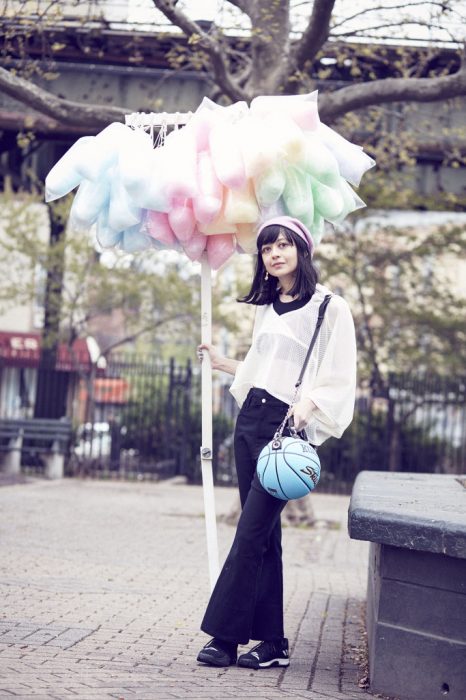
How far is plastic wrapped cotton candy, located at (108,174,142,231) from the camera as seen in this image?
518cm

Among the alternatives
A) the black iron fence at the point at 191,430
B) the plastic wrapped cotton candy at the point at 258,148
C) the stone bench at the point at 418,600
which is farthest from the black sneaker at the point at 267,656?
the black iron fence at the point at 191,430

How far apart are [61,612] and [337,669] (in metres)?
1.87

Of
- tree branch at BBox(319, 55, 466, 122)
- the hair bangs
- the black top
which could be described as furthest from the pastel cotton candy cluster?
tree branch at BBox(319, 55, 466, 122)

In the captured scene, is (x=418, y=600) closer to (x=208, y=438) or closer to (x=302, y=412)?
(x=302, y=412)

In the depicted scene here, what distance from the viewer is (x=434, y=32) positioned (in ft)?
40.6

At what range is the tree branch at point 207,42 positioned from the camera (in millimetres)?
10320

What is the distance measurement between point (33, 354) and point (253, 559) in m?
21.1

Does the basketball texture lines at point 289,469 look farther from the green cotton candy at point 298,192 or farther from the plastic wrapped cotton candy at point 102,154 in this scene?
the plastic wrapped cotton candy at point 102,154

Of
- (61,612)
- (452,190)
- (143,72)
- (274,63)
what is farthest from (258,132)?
(452,190)

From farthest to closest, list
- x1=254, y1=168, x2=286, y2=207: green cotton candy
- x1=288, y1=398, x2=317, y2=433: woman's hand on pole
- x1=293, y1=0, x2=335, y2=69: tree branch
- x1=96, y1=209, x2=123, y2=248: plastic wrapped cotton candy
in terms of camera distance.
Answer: x1=293, y1=0, x2=335, y2=69: tree branch, x1=96, y1=209, x2=123, y2=248: plastic wrapped cotton candy, x1=254, y1=168, x2=286, y2=207: green cotton candy, x1=288, y1=398, x2=317, y2=433: woman's hand on pole

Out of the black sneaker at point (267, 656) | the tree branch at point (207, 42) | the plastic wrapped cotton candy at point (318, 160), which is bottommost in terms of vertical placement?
the black sneaker at point (267, 656)

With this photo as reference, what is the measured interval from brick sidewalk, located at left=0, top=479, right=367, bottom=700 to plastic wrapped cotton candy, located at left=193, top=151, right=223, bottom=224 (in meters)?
2.19

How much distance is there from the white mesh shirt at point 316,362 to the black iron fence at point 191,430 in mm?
14979

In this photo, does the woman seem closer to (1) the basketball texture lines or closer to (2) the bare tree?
(1) the basketball texture lines
